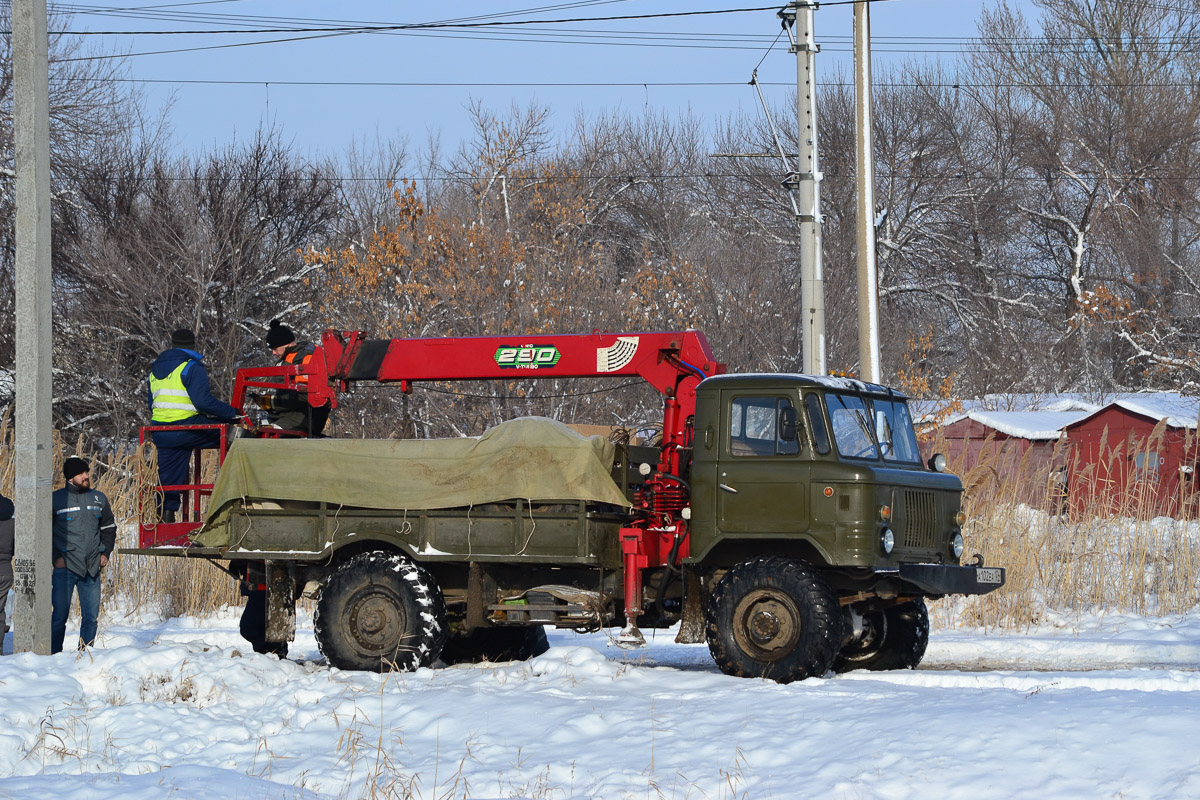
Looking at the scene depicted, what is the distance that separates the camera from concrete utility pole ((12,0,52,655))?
10.4 metres

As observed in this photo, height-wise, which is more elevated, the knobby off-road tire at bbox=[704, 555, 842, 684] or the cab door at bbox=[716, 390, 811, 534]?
the cab door at bbox=[716, 390, 811, 534]

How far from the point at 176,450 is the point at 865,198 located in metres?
8.81

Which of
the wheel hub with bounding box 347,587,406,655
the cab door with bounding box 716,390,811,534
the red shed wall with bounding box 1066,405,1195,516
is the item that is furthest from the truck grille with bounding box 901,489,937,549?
the red shed wall with bounding box 1066,405,1195,516

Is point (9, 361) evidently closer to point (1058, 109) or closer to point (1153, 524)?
point (1153, 524)

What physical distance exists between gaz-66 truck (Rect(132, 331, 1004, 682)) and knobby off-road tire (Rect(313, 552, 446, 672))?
0.06ft

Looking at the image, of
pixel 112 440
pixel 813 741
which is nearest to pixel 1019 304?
pixel 112 440

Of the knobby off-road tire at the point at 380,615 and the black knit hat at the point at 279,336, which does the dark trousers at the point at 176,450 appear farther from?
the knobby off-road tire at the point at 380,615

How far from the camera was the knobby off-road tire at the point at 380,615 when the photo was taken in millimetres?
10477

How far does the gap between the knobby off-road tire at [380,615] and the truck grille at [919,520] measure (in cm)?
363

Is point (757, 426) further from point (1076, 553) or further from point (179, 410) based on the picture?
point (1076, 553)

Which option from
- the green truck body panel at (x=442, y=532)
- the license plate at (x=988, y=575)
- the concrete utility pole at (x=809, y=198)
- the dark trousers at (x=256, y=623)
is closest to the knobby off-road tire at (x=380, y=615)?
the green truck body panel at (x=442, y=532)

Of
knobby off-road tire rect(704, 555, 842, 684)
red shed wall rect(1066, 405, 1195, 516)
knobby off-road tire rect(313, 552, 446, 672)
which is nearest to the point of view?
knobby off-road tire rect(704, 555, 842, 684)

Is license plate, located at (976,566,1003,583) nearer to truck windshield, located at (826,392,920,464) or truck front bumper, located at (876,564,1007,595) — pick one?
truck front bumper, located at (876,564,1007,595)

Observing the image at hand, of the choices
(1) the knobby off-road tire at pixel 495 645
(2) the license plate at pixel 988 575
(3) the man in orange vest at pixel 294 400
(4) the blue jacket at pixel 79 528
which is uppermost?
(3) the man in orange vest at pixel 294 400
